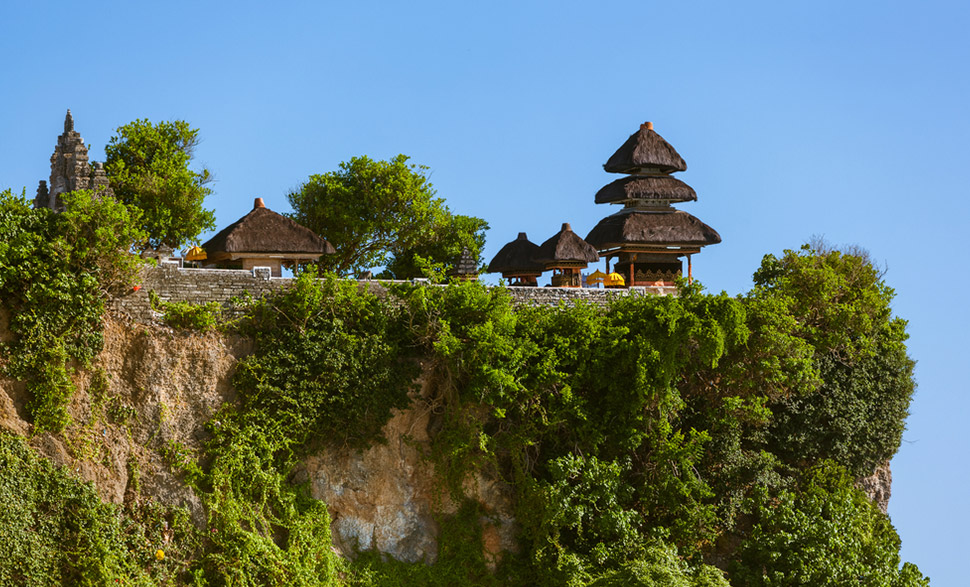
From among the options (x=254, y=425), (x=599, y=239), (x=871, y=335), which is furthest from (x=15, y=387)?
(x=871, y=335)

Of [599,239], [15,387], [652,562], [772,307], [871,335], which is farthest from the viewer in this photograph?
[599,239]

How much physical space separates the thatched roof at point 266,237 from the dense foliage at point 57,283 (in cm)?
398

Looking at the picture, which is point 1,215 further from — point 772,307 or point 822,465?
point 822,465

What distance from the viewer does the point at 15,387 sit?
22312 millimetres

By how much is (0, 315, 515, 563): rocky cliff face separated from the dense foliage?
1.11ft

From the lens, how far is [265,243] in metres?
27.4

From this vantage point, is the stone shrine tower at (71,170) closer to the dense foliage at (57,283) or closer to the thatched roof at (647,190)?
the dense foliage at (57,283)

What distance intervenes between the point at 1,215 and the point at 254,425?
5960 mm

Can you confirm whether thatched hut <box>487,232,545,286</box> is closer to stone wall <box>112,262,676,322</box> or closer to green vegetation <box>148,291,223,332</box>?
stone wall <box>112,262,676,322</box>

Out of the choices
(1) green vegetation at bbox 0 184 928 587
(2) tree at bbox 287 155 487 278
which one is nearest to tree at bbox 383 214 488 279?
(2) tree at bbox 287 155 487 278

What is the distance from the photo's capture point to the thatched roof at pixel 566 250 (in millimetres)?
30547

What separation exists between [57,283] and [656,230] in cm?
1440

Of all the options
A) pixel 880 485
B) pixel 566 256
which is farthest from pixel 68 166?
pixel 880 485

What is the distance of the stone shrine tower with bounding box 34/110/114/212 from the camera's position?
2578 centimetres
